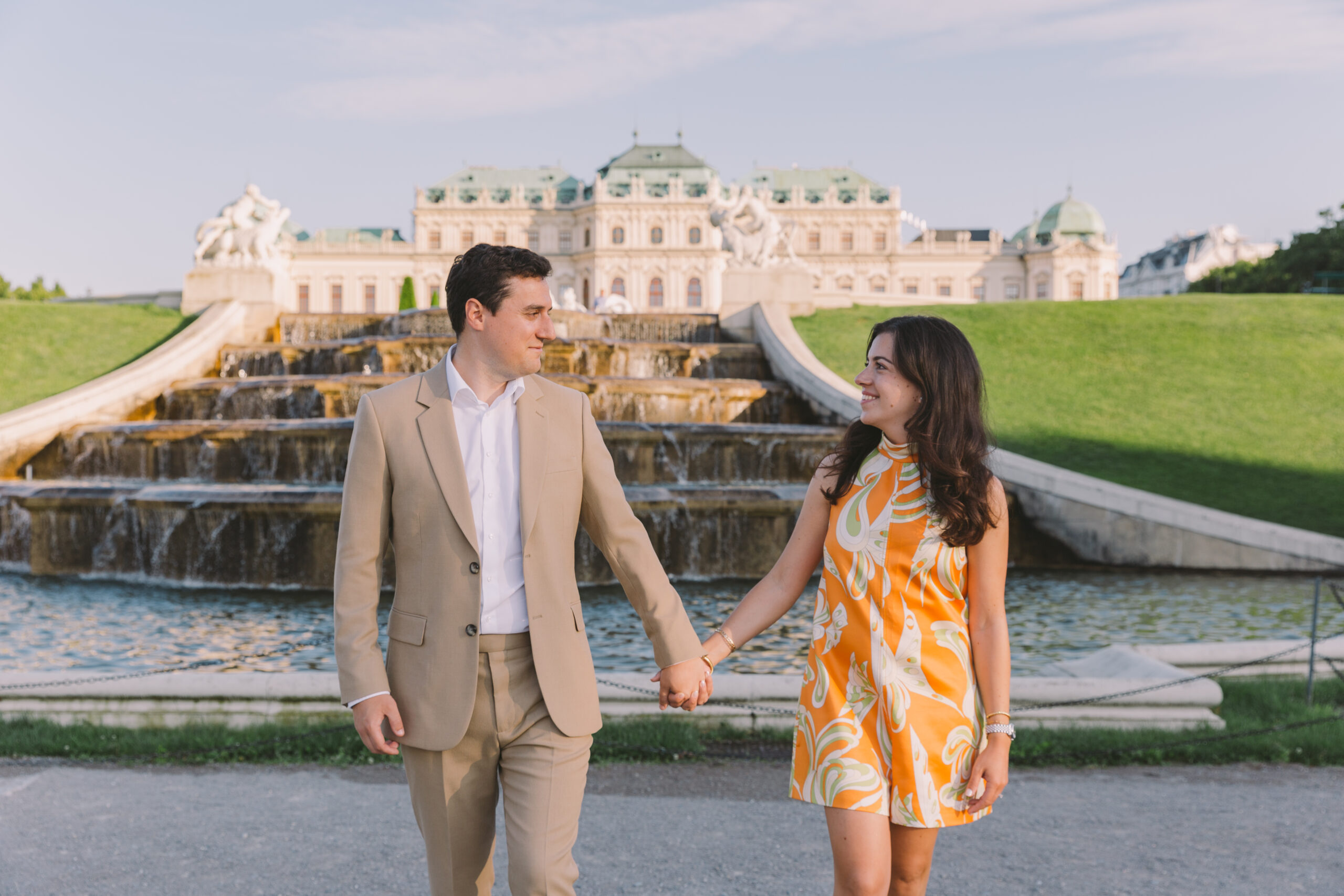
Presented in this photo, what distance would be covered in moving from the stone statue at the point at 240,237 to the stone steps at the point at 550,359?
3484mm

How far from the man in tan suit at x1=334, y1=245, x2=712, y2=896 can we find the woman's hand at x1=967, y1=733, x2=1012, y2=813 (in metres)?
0.71

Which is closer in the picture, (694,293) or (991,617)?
(991,617)

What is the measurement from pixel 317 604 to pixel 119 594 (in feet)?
6.77

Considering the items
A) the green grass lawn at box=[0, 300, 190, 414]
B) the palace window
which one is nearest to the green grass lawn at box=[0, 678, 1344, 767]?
the green grass lawn at box=[0, 300, 190, 414]

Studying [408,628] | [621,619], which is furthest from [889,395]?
[621,619]

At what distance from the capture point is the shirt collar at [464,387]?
8.72 feet

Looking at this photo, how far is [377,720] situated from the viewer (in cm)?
245

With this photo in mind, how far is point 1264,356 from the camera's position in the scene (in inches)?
728

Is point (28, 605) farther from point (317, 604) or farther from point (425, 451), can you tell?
point (425, 451)

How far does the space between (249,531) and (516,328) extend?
9260 mm

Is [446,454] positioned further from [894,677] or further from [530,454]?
[894,677]

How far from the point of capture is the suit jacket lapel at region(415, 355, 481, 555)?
2529 millimetres

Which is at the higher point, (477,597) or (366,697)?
(477,597)

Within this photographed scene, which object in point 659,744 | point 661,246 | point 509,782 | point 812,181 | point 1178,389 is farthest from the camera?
point 812,181
